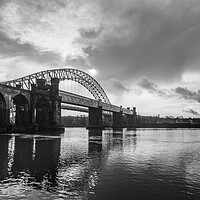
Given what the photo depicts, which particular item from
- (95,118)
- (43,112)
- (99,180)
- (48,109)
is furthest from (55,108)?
(99,180)

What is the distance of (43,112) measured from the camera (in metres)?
79.2

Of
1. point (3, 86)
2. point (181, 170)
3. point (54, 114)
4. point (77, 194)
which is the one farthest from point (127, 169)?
point (54, 114)

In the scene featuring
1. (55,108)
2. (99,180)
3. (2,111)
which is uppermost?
(55,108)

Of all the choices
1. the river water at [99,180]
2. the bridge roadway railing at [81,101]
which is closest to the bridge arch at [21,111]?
the bridge roadway railing at [81,101]

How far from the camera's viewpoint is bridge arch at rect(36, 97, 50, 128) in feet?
257

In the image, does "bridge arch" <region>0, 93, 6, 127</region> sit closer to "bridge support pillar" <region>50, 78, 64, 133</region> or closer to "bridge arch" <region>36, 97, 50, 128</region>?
"bridge arch" <region>36, 97, 50, 128</region>

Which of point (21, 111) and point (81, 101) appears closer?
point (21, 111)

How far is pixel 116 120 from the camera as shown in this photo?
162 metres

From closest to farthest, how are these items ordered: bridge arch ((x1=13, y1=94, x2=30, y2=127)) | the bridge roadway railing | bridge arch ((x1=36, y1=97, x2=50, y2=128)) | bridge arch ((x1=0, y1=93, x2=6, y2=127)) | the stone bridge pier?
bridge arch ((x1=0, y1=93, x2=6, y2=127))
bridge arch ((x1=13, y1=94, x2=30, y2=127))
the stone bridge pier
bridge arch ((x1=36, y1=97, x2=50, y2=128))
the bridge roadway railing

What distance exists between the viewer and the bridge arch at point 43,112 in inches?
3081

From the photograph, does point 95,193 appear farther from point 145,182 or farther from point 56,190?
point 145,182

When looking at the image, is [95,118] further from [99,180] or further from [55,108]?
[99,180]

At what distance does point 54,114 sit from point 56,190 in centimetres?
6943

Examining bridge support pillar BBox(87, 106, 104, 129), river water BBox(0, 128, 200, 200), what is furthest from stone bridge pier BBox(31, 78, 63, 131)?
river water BBox(0, 128, 200, 200)
